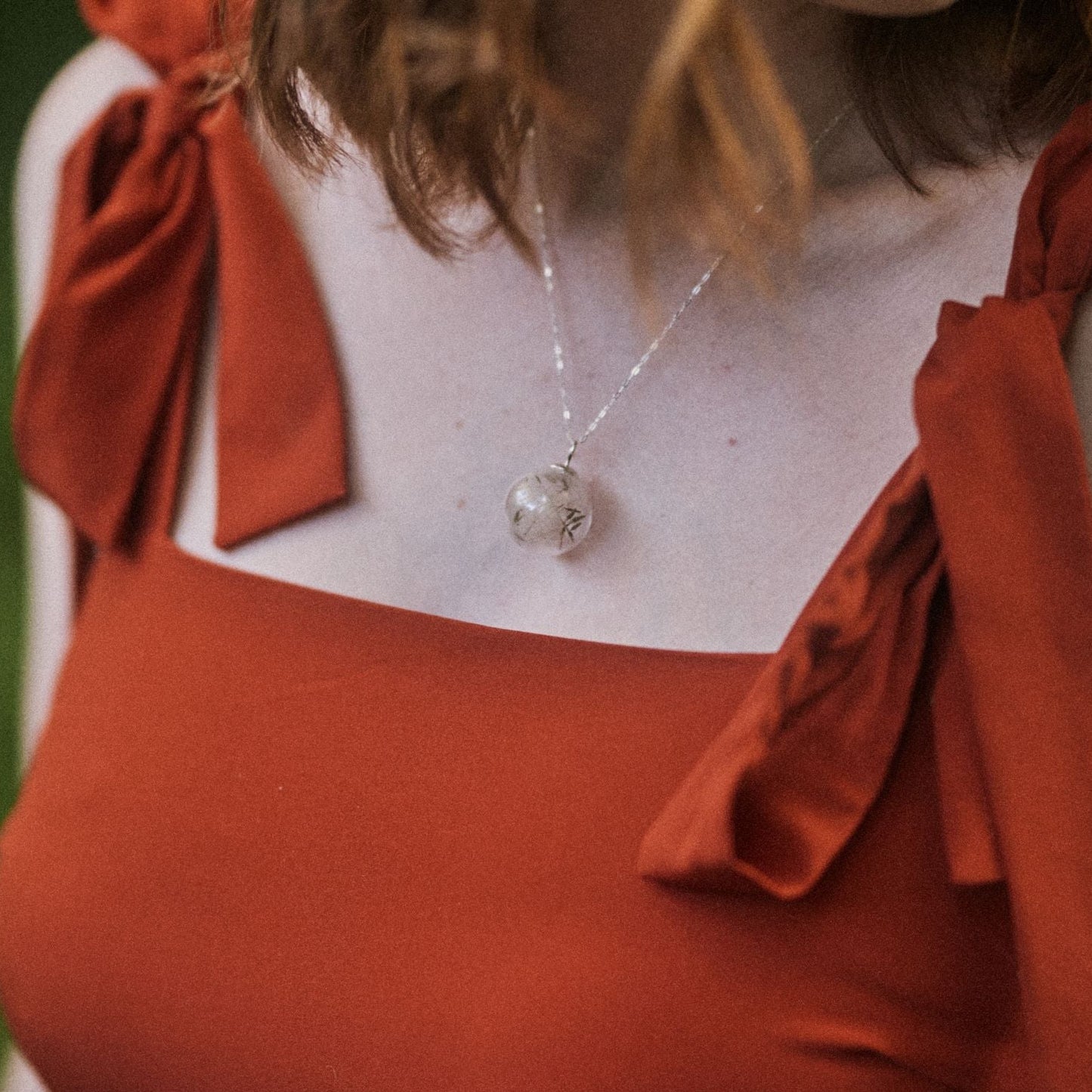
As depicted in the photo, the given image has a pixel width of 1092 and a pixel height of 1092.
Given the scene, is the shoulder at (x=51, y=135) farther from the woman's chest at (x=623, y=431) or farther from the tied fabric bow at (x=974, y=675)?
the tied fabric bow at (x=974, y=675)

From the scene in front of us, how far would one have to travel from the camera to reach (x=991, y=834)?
47 cm

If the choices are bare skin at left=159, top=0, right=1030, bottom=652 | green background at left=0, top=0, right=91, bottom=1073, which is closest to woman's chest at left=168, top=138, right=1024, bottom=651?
bare skin at left=159, top=0, right=1030, bottom=652

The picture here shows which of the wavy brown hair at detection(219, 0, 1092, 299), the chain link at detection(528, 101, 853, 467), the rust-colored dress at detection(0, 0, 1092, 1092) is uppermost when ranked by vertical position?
the wavy brown hair at detection(219, 0, 1092, 299)

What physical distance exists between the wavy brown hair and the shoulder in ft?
0.47

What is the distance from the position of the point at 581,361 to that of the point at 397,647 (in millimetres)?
186

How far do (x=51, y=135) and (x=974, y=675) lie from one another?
650mm

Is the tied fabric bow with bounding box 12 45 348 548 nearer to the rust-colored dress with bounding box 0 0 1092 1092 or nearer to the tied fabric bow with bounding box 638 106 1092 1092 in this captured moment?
the rust-colored dress with bounding box 0 0 1092 1092

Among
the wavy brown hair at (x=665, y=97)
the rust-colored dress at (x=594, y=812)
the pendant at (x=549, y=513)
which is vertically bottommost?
the rust-colored dress at (x=594, y=812)

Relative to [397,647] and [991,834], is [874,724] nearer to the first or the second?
[991,834]

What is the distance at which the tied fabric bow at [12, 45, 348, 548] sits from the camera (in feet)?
2.13

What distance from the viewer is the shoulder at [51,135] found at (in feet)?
2.45

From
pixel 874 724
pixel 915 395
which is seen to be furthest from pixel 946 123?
pixel 874 724

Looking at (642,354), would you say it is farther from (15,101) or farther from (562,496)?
(15,101)

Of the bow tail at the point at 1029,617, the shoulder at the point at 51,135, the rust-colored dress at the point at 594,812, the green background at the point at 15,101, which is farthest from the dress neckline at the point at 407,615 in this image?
the green background at the point at 15,101
